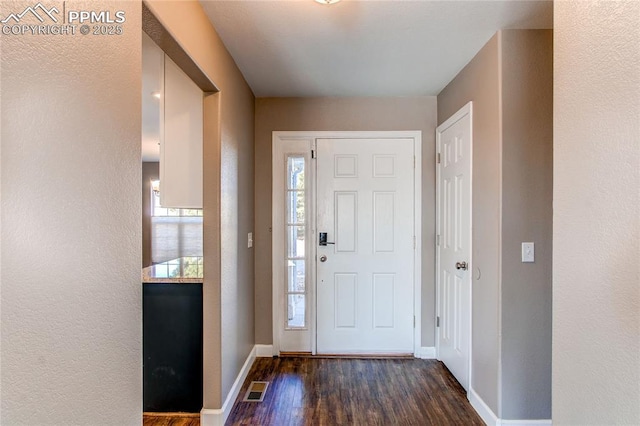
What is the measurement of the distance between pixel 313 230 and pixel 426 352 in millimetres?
1531

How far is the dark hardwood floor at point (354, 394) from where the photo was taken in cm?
208

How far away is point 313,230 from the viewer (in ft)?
9.89

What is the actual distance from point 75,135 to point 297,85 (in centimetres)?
213

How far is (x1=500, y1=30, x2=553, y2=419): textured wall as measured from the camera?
6.23 ft

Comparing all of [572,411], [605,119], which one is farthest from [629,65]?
[572,411]

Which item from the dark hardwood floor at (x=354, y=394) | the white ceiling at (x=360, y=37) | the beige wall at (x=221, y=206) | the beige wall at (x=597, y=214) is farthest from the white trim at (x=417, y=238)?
the beige wall at (x=597, y=214)

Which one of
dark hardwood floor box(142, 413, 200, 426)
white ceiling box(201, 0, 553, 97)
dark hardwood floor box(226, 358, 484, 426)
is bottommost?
dark hardwood floor box(226, 358, 484, 426)

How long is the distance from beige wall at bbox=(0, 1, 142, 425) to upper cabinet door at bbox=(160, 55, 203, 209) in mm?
948

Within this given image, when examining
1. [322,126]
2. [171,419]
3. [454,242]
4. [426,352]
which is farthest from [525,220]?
[171,419]

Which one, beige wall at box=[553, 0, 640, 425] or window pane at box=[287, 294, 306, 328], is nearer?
beige wall at box=[553, 0, 640, 425]

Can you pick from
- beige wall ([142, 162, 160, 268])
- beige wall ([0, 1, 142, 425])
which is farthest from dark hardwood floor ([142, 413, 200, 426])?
beige wall ([142, 162, 160, 268])

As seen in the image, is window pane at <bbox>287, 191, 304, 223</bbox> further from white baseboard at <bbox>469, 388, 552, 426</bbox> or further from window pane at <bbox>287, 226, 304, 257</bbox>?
white baseboard at <bbox>469, 388, 552, 426</bbox>

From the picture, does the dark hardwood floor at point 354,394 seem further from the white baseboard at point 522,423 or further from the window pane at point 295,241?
the window pane at point 295,241

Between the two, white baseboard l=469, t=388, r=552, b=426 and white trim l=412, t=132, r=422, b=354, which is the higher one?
white trim l=412, t=132, r=422, b=354
